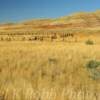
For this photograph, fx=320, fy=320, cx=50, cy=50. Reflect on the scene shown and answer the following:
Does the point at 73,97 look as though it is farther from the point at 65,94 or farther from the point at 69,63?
the point at 69,63

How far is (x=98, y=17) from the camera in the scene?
7825 cm

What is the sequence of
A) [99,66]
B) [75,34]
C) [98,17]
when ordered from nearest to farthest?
1. [99,66]
2. [75,34]
3. [98,17]

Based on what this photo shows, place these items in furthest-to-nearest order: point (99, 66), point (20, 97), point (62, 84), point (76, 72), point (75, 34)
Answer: point (75, 34) < point (99, 66) < point (76, 72) < point (62, 84) < point (20, 97)

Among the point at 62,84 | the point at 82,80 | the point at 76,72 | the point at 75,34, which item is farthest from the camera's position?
the point at 75,34

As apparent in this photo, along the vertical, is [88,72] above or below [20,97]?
below

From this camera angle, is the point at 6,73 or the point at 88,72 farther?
the point at 88,72

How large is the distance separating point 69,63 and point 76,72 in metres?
1.71

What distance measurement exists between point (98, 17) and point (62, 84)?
71610 millimetres

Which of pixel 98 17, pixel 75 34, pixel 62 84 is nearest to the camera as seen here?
pixel 62 84

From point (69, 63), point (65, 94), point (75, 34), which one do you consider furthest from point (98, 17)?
point (65, 94)

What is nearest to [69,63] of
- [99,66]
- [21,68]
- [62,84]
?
[99,66]

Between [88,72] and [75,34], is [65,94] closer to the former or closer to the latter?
[88,72]

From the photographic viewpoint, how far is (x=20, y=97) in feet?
18.3

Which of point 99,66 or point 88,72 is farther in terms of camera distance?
point 99,66
